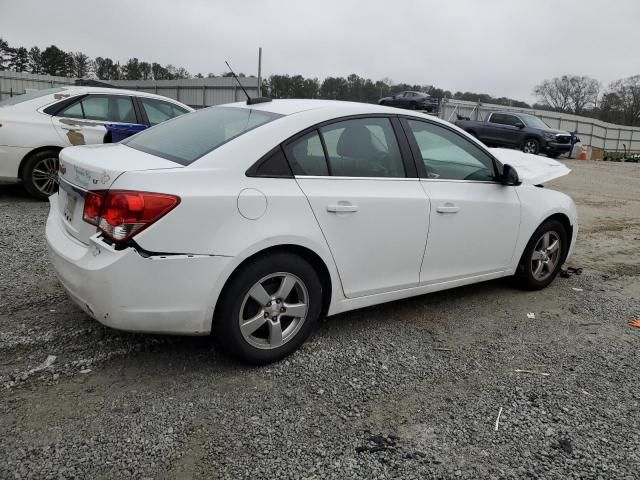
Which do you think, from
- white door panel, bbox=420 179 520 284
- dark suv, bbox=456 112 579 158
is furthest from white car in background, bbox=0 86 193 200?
dark suv, bbox=456 112 579 158

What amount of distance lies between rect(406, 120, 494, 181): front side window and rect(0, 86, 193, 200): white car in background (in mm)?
5091

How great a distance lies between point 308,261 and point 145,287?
3.22 feet

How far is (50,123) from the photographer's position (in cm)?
684

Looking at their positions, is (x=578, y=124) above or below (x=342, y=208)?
above

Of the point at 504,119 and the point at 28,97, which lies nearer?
the point at 28,97

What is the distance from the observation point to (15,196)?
290 inches

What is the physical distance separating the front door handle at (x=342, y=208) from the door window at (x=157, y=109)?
528 cm

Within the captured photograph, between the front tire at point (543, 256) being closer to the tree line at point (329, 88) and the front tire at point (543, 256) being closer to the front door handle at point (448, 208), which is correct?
the front door handle at point (448, 208)

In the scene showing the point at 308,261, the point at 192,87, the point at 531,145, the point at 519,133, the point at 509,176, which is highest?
the point at 192,87

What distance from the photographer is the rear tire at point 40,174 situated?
22.1ft

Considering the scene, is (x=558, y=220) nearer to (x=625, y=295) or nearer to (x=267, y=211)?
(x=625, y=295)

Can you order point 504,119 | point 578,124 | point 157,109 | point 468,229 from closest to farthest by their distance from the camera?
point 468,229
point 157,109
point 504,119
point 578,124

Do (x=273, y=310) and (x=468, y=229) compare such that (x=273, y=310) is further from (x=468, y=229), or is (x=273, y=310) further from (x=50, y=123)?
(x=50, y=123)

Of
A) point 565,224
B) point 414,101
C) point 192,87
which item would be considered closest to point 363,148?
point 565,224
